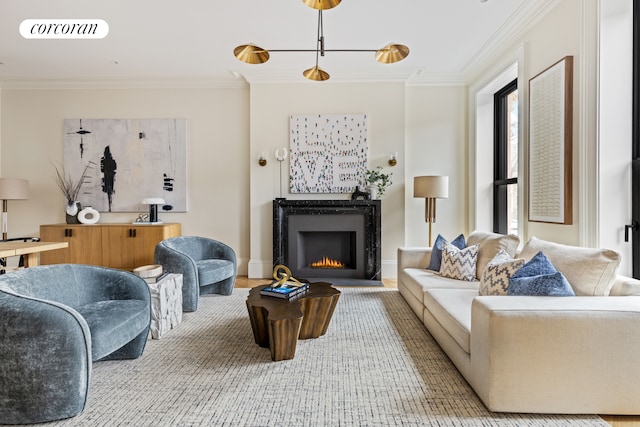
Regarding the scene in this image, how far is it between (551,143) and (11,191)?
628 centimetres

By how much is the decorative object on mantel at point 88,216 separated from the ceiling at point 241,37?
188cm

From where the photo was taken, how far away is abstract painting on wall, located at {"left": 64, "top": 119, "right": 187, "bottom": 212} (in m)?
5.30

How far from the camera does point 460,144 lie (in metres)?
5.25

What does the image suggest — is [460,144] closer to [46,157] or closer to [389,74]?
[389,74]

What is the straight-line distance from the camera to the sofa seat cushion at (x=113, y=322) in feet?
6.37

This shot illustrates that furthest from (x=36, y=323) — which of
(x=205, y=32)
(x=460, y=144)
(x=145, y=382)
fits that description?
(x=460, y=144)

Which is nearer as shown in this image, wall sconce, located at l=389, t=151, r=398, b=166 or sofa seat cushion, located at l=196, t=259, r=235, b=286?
sofa seat cushion, located at l=196, t=259, r=235, b=286

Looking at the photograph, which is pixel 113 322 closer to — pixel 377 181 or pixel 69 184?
pixel 377 181

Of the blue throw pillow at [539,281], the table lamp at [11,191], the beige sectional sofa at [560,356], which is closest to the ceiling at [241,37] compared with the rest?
the table lamp at [11,191]

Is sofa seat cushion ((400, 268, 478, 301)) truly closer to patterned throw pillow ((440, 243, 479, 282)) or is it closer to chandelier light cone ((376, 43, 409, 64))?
patterned throw pillow ((440, 243, 479, 282))

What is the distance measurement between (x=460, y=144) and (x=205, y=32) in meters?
3.62

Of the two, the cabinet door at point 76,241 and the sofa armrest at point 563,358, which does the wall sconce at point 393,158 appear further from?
the cabinet door at point 76,241

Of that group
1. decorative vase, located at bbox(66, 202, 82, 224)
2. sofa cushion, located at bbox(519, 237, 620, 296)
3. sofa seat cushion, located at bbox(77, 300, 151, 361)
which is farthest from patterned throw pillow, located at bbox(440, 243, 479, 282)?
decorative vase, located at bbox(66, 202, 82, 224)

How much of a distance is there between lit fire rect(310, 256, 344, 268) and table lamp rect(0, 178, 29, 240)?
4.04 m
